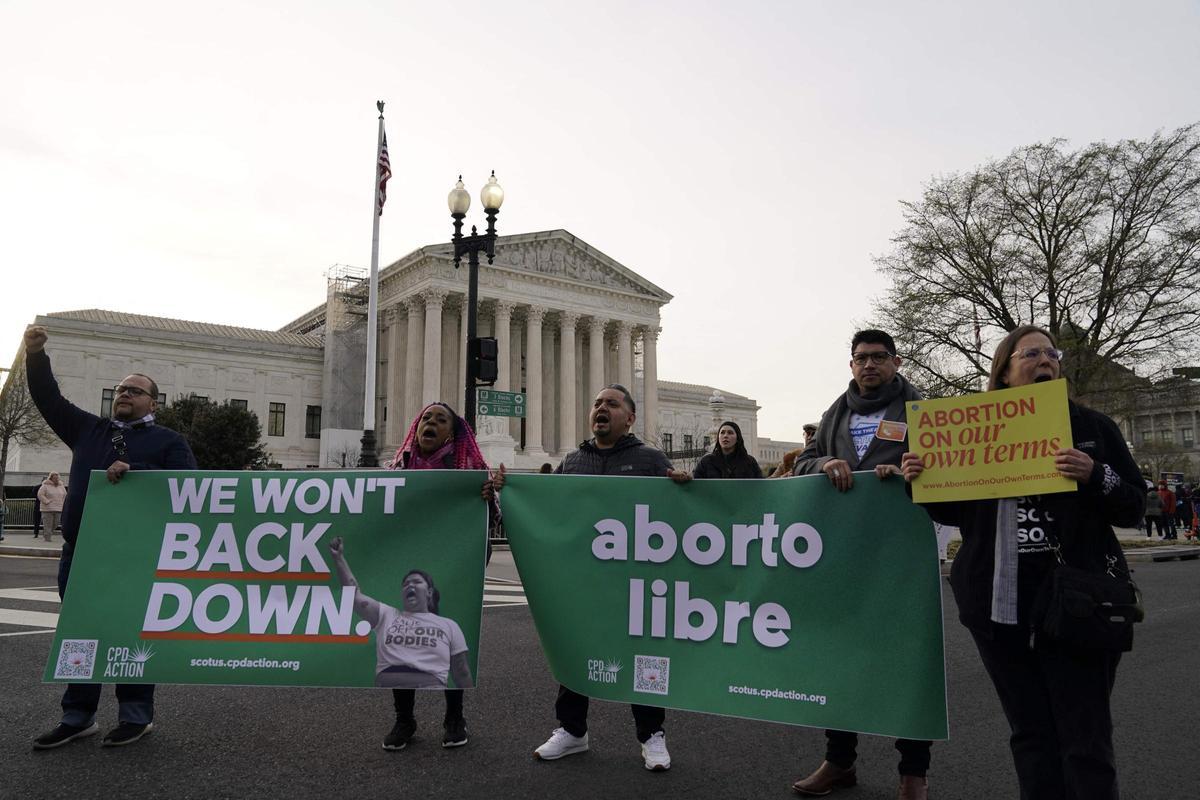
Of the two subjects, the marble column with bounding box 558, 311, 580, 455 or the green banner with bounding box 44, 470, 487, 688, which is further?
the marble column with bounding box 558, 311, 580, 455

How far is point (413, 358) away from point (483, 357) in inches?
1745

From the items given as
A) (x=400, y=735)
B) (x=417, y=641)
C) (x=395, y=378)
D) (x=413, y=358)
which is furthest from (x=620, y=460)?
(x=395, y=378)

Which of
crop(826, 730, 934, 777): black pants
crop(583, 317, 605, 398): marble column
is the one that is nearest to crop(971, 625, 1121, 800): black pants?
crop(826, 730, 934, 777): black pants

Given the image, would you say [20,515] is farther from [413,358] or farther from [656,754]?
[656,754]

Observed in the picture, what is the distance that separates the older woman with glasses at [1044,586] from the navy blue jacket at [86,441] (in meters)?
4.80

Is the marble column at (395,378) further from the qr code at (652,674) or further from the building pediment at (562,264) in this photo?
the qr code at (652,674)

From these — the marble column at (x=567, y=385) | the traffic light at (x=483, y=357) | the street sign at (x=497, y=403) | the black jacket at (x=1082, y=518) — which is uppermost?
the marble column at (x=567, y=385)

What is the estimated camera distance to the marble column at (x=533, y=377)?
189 feet

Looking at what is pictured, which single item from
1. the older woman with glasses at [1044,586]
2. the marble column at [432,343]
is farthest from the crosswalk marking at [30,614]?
the marble column at [432,343]

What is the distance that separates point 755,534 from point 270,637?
9.56ft

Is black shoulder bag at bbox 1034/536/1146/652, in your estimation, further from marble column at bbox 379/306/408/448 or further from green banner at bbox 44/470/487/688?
marble column at bbox 379/306/408/448

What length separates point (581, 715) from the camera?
4.68m

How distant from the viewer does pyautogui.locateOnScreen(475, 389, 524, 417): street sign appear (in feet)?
50.4

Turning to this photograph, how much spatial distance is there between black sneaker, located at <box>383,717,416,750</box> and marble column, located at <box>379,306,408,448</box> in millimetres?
53762
